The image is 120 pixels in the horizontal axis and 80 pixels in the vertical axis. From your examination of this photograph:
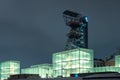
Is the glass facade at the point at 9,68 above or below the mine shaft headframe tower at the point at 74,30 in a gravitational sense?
below

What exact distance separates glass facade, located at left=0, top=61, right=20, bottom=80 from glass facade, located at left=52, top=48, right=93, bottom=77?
47.4m

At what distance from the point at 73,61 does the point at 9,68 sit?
198ft

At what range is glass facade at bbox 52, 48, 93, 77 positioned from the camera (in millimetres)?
129750

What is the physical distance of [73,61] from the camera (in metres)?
133

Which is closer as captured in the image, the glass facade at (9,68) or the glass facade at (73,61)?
the glass facade at (73,61)

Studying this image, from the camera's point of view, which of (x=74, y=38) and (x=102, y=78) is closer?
(x=102, y=78)

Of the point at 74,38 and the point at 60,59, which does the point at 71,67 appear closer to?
the point at 60,59

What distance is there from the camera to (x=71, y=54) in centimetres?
13400

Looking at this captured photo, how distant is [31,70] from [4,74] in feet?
67.9

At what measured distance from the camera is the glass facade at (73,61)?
426 feet

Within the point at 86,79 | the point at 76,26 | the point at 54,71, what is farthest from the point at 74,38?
the point at 86,79

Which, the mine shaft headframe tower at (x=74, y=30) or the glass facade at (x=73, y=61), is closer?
the glass facade at (x=73, y=61)

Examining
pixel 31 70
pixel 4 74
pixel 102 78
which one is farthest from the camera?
pixel 4 74

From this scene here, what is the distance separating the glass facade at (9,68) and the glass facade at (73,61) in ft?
156
